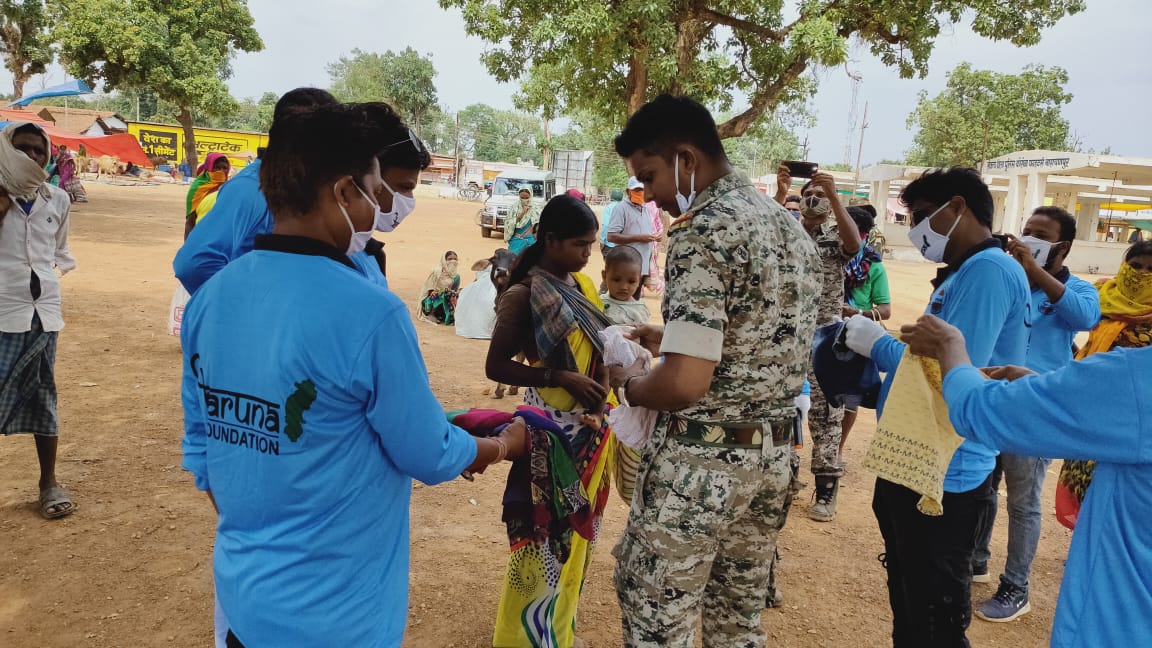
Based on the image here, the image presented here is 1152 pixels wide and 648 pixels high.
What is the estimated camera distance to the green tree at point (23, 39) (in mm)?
27578

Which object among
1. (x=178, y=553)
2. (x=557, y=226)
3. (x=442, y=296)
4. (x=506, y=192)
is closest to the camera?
(x=557, y=226)

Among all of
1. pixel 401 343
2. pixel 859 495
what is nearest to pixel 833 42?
pixel 859 495

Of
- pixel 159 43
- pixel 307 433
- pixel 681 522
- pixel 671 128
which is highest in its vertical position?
pixel 159 43

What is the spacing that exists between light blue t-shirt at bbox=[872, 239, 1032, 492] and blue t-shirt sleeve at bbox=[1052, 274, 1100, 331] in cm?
146

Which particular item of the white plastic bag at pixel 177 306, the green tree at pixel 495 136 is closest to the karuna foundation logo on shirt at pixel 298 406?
the white plastic bag at pixel 177 306

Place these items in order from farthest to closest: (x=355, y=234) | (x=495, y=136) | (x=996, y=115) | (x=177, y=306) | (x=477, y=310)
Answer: (x=495, y=136) < (x=996, y=115) < (x=477, y=310) < (x=177, y=306) < (x=355, y=234)

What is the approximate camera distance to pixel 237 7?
25625 millimetres

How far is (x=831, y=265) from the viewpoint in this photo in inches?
185

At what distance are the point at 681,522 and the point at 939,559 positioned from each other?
1.14 meters

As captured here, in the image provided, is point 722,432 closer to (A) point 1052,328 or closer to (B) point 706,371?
(B) point 706,371

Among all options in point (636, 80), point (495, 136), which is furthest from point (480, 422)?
point (495, 136)

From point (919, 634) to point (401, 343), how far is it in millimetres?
2293

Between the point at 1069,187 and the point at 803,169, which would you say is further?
the point at 1069,187

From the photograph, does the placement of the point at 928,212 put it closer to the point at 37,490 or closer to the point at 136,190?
the point at 37,490
